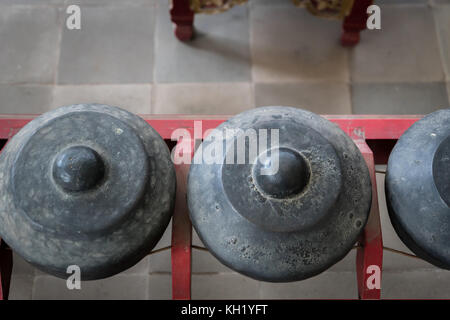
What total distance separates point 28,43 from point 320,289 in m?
2.04

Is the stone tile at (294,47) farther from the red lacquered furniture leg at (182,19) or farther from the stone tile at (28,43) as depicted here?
the stone tile at (28,43)

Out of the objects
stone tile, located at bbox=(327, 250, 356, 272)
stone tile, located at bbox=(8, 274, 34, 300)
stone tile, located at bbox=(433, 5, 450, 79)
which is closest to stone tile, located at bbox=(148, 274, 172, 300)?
stone tile, located at bbox=(8, 274, 34, 300)

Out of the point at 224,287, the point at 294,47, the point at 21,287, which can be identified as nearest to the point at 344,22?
the point at 294,47

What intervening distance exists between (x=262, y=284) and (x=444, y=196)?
3.45ft

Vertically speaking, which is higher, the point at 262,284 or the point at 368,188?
the point at 368,188

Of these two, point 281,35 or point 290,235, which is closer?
point 290,235

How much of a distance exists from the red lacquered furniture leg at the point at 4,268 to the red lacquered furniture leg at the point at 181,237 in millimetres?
587

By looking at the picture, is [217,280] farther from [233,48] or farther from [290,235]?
[233,48]

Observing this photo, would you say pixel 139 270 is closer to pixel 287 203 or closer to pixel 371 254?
pixel 371 254

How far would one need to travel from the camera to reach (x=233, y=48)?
2248mm

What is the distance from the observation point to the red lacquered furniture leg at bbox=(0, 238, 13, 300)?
4.40 ft

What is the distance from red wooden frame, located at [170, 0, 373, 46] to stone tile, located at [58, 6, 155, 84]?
219 millimetres

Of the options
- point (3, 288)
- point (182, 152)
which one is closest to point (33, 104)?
point (3, 288)

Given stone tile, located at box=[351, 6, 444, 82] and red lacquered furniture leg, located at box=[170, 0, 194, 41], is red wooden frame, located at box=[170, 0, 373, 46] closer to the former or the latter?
red lacquered furniture leg, located at box=[170, 0, 194, 41]
